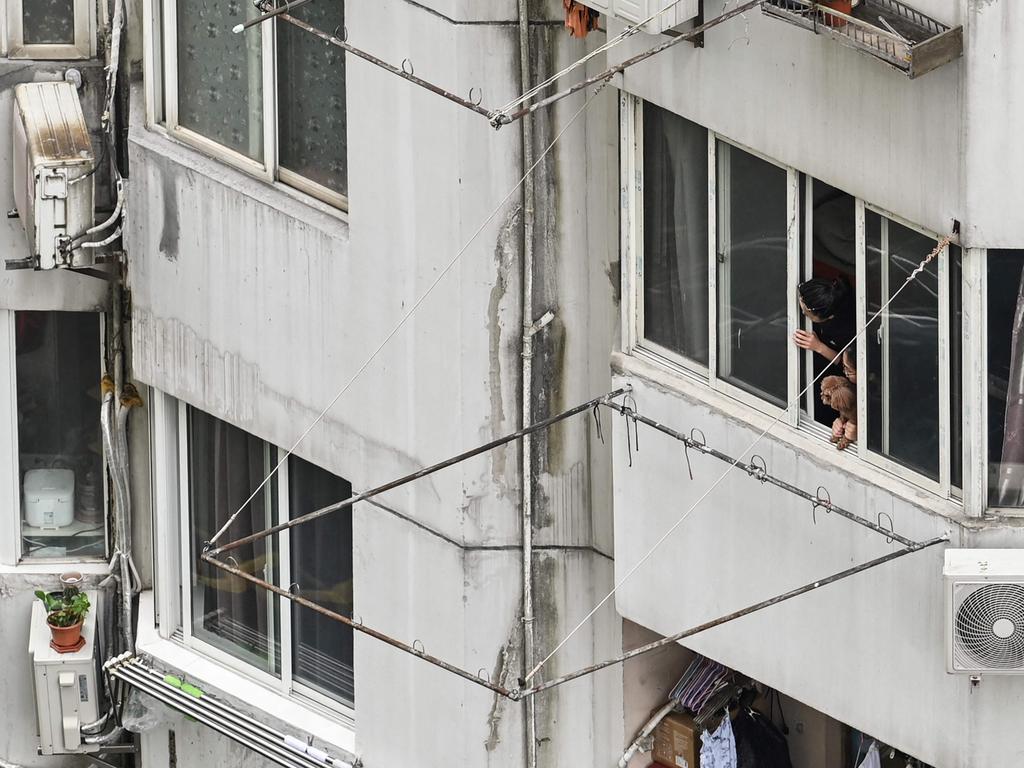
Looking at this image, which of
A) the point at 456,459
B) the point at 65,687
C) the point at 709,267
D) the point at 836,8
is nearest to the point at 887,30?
the point at 836,8

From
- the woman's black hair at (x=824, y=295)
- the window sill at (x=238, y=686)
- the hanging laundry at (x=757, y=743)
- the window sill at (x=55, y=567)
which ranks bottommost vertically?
the window sill at (x=238, y=686)

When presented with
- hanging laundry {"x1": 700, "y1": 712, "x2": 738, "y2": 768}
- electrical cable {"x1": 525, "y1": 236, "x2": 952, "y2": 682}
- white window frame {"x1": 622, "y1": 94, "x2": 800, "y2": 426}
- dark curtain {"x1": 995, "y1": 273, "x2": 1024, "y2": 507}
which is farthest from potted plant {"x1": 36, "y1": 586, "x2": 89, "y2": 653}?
dark curtain {"x1": 995, "y1": 273, "x2": 1024, "y2": 507}

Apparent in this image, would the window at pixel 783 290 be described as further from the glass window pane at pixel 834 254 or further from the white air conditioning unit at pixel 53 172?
the white air conditioning unit at pixel 53 172

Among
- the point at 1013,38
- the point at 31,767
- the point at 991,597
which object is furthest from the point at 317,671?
the point at 1013,38

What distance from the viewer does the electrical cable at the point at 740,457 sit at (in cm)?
1314

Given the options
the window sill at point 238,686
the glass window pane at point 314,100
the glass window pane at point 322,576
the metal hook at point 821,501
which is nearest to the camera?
the metal hook at point 821,501

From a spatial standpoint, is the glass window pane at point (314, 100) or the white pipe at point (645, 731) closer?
the glass window pane at point (314, 100)

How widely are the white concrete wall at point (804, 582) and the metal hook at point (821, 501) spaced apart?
0.12 ft

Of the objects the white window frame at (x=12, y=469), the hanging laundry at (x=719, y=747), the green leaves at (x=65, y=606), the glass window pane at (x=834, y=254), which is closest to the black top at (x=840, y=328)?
the glass window pane at (x=834, y=254)

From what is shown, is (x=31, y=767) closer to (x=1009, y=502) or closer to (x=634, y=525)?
(x=634, y=525)

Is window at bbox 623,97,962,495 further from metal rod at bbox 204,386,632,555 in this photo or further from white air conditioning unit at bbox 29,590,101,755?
white air conditioning unit at bbox 29,590,101,755

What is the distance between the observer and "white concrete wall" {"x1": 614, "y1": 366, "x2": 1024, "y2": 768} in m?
13.6

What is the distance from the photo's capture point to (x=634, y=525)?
15469 millimetres

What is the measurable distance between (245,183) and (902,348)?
575 centimetres
